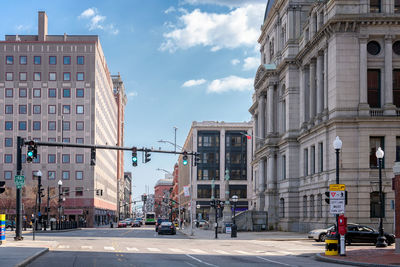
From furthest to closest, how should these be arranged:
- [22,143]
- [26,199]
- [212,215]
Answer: [26,199]
[212,215]
[22,143]

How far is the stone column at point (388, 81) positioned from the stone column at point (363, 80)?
1757mm

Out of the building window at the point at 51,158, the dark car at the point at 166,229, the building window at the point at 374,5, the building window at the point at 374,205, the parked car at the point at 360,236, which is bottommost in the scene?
the dark car at the point at 166,229

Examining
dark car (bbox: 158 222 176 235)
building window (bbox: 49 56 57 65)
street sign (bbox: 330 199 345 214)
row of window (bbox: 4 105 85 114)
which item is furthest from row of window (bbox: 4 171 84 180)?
street sign (bbox: 330 199 345 214)

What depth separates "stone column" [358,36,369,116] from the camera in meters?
53.7

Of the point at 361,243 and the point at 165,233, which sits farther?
the point at 165,233

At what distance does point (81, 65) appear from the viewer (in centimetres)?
11712

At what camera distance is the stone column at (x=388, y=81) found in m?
53.7

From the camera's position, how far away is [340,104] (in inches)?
2132

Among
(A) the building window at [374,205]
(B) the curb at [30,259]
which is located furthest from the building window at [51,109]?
(B) the curb at [30,259]

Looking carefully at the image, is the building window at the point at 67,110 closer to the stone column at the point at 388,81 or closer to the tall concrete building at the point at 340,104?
the tall concrete building at the point at 340,104

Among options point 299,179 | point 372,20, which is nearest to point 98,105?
point 299,179

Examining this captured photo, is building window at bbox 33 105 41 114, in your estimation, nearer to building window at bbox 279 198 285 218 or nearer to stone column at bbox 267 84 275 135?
stone column at bbox 267 84 275 135

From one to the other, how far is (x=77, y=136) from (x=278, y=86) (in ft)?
172

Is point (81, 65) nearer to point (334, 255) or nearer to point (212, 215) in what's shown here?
point (212, 215)
